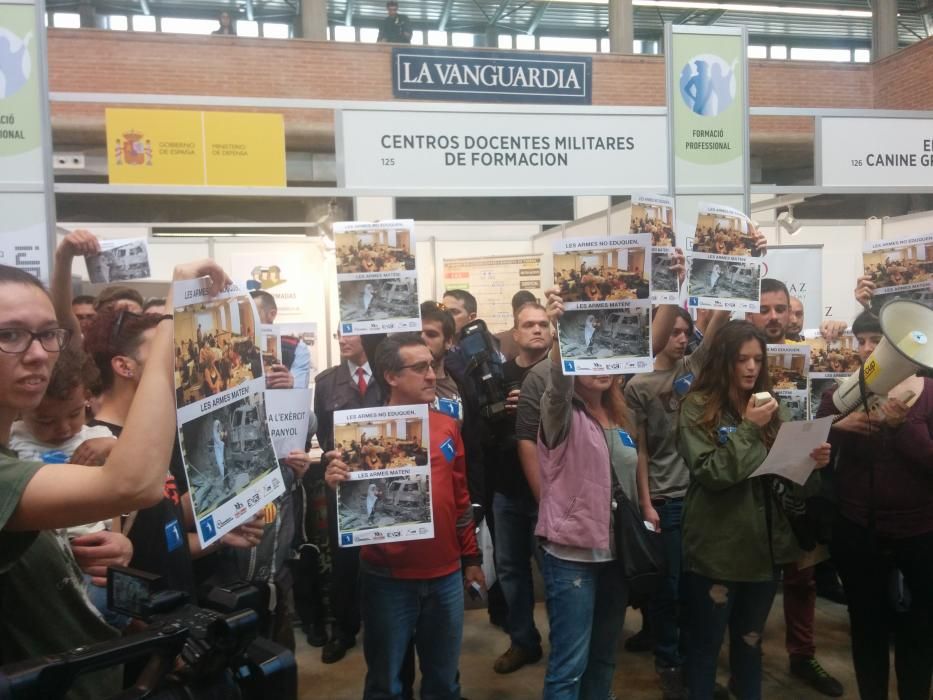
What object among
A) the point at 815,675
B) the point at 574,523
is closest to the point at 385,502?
the point at 574,523

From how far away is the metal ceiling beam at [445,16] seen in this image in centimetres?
1371

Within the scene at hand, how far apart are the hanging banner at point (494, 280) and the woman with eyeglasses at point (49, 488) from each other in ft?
18.5

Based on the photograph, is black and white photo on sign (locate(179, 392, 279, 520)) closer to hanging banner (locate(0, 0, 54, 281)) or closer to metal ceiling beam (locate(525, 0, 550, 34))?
hanging banner (locate(0, 0, 54, 281))

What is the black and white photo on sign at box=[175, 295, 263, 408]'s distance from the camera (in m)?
1.28

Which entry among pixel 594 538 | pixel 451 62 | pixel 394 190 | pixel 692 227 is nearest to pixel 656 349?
pixel 692 227

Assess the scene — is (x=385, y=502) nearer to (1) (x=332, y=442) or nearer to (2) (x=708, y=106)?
(1) (x=332, y=442)

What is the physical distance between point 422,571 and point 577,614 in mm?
582

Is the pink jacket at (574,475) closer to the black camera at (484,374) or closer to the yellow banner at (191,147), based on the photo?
the black camera at (484,374)

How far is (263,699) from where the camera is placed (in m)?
1.05

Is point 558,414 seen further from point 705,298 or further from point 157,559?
point 157,559

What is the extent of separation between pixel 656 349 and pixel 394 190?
1.43 meters

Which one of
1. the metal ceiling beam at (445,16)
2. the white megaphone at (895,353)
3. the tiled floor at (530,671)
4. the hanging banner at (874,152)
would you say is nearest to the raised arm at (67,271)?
the tiled floor at (530,671)

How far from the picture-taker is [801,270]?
5871 millimetres

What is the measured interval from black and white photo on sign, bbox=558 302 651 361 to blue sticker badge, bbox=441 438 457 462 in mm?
584
